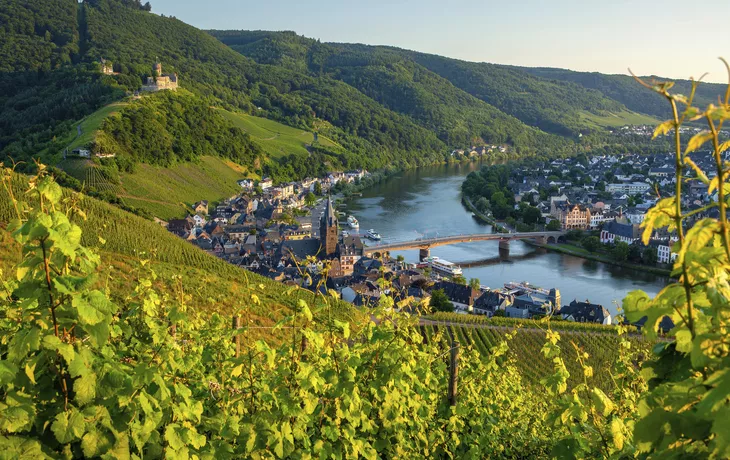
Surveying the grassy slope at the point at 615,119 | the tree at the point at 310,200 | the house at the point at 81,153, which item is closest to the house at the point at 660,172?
the tree at the point at 310,200

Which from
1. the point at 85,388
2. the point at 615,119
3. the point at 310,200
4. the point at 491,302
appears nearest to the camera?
the point at 85,388

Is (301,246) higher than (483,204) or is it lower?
lower

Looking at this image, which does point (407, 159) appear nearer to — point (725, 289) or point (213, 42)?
point (213, 42)

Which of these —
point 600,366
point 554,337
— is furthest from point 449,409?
point 600,366

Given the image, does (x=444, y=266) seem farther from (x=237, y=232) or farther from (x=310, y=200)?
(x=310, y=200)

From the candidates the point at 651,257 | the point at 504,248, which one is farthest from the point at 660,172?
the point at 504,248

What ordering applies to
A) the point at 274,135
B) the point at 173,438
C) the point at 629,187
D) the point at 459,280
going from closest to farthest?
the point at 173,438
the point at 459,280
the point at 629,187
the point at 274,135
